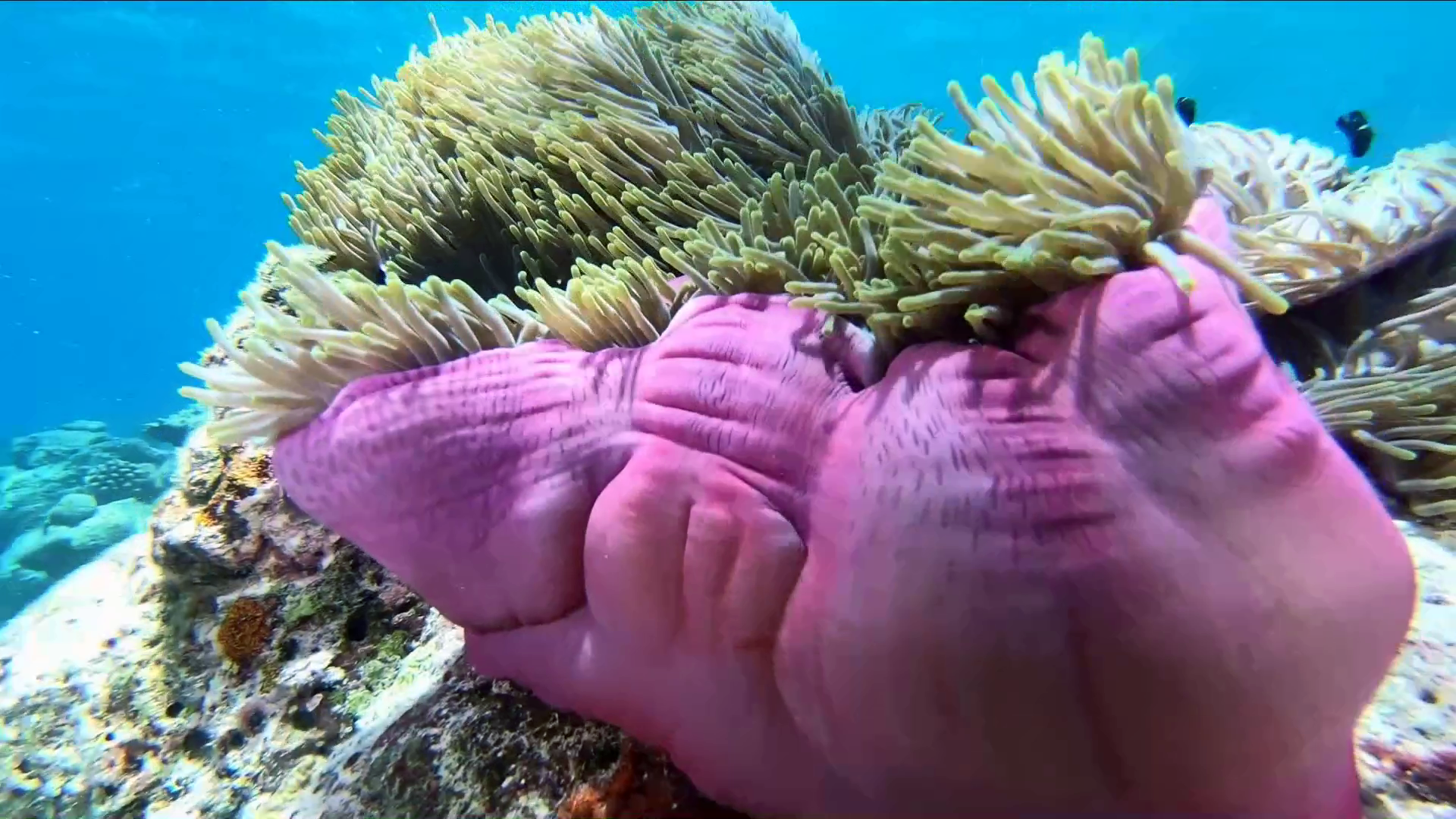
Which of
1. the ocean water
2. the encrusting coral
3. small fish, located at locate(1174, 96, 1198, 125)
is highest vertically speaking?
the ocean water

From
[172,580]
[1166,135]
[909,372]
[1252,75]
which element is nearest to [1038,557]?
[909,372]

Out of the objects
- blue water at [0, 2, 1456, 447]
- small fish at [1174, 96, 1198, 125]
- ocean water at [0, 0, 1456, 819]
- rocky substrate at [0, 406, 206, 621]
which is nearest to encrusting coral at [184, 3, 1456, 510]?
small fish at [1174, 96, 1198, 125]

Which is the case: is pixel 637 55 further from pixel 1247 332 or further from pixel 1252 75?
pixel 1252 75

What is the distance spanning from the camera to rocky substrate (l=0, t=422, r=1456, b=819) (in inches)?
43.6

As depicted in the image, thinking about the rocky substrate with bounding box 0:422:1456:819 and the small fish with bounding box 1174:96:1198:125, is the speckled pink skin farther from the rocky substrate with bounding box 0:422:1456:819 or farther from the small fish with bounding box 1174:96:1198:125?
the small fish with bounding box 1174:96:1198:125

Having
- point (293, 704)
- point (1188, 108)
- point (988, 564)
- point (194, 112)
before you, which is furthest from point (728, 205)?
point (194, 112)

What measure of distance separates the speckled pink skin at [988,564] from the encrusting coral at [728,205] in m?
0.07

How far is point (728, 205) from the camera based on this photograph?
139cm

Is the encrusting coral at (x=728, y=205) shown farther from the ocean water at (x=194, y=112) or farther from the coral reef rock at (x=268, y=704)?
the ocean water at (x=194, y=112)

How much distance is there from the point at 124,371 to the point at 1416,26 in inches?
1905

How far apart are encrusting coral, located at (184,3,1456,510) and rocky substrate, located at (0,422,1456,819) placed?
1.30 ft

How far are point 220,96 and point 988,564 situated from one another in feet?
87.0

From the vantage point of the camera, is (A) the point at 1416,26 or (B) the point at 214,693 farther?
(A) the point at 1416,26

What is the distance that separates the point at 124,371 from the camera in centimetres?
3450
